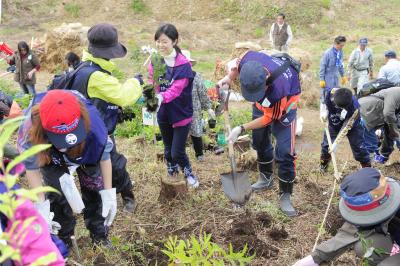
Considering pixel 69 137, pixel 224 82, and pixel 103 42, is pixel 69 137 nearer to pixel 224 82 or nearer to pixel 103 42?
pixel 103 42

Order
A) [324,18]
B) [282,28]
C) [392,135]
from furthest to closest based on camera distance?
[324,18] < [282,28] < [392,135]

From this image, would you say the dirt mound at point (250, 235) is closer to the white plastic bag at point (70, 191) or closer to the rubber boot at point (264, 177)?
the rubber boot at point (264, 177)

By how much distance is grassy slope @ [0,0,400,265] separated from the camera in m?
3.72

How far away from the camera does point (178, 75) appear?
168 inches

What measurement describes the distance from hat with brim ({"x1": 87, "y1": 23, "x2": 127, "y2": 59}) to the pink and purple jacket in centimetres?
87

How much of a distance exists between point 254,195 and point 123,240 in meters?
1.44

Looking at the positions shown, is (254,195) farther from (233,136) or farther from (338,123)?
(338,123)

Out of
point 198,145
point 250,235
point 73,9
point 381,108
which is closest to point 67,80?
point 250,235

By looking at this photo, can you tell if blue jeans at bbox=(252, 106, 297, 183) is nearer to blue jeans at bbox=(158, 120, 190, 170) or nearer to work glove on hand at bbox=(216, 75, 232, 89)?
work glove on hand at bbox=(216, 75, 232, 89)

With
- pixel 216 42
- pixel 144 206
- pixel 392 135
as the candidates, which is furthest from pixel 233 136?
pixel 216 42

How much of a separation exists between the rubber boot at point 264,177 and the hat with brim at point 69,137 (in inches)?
97.2

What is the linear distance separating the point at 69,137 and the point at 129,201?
5.90 feet

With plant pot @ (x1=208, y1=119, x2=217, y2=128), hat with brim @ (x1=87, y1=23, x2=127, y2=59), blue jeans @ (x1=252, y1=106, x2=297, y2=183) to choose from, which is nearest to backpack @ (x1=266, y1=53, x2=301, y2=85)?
blue jeans @ (x1=252, y1=106, x2=297, y2=183)

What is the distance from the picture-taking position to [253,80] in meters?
3.49
